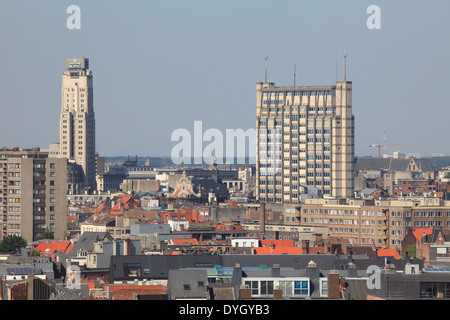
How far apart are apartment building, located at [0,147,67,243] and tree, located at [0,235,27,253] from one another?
13.5 m

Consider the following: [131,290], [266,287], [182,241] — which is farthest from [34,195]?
[266,287]

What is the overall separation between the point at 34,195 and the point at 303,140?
2997 inches

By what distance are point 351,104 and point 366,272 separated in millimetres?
137392

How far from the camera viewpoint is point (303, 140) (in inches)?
7662

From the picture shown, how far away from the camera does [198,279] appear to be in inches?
1946

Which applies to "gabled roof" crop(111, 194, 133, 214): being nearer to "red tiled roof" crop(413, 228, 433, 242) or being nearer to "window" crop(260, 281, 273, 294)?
"red tiled roof" crop(413, 228, 433, 242)

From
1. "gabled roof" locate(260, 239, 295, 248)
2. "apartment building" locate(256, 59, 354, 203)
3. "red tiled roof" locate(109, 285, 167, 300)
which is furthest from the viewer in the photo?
"apartment building" locate(256, 59, 354, 203)

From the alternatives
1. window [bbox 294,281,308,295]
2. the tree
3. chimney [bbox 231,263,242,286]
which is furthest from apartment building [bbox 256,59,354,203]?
window [bbox 294,281,308,295]

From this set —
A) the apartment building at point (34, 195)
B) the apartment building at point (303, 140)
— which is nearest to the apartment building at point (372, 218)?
the apartment building at point (34, 195)

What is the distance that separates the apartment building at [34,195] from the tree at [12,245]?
1355cm

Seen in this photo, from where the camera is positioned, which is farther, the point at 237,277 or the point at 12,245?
the point at 12,245

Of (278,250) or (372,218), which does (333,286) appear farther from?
(372,218)

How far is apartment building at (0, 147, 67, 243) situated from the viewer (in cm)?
12647

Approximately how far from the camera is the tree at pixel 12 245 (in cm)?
10462
